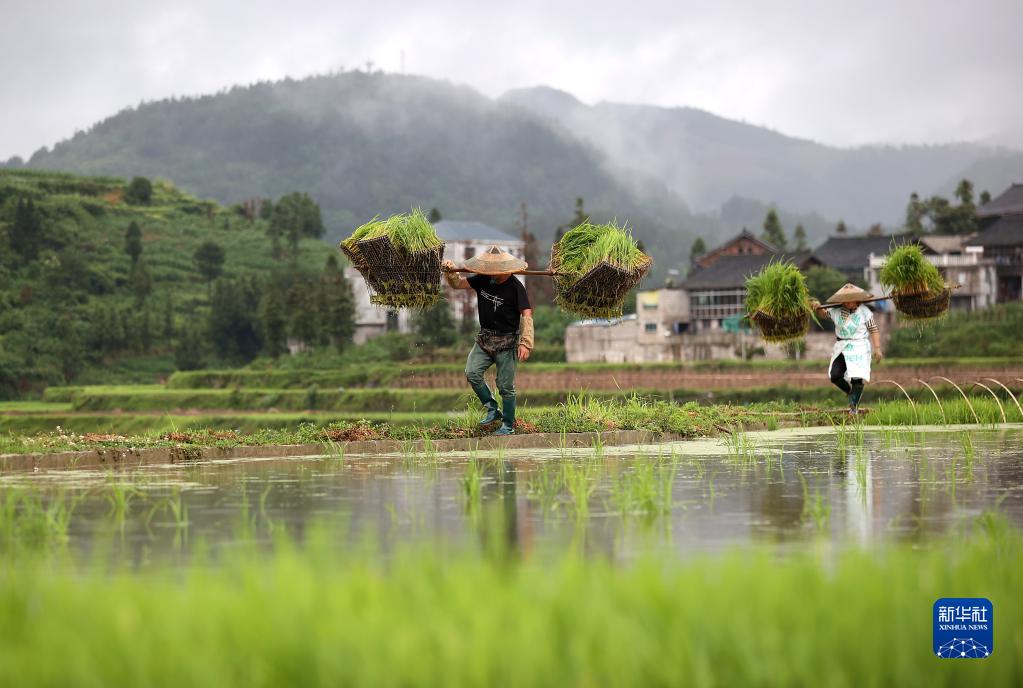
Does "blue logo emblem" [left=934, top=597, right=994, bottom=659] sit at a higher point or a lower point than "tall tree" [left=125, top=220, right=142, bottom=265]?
lower

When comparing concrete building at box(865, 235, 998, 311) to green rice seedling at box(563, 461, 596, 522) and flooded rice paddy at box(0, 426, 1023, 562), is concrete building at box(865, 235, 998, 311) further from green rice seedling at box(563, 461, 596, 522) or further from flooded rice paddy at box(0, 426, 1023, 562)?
green rice seedling at box(563, 461, 596, 522)

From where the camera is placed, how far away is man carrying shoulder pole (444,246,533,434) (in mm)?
13000

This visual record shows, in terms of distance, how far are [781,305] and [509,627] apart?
47.0 feet

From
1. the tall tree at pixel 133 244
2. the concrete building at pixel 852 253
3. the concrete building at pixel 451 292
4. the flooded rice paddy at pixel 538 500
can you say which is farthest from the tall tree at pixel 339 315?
the flooded rice paddy at pixel 538 500

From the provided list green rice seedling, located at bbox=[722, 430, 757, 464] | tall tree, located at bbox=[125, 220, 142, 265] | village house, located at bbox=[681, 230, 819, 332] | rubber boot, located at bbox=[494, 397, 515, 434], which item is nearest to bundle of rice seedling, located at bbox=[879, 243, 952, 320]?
green rice seedling, located at bbox=[722, 430, 757, 464]

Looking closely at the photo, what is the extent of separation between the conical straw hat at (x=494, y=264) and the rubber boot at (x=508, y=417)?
129cm

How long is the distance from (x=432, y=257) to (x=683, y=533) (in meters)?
8.22

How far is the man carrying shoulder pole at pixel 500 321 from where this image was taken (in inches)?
512

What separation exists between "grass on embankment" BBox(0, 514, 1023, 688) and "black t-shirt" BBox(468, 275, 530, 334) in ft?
28.2

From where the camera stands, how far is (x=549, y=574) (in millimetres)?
4379

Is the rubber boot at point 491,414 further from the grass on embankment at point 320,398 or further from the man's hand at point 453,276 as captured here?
the grass on embankment at point 320,398

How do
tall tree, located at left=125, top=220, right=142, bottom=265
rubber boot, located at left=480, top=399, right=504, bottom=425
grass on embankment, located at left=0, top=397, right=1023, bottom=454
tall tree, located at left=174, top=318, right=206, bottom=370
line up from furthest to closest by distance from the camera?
tall tree, located at left=125, top=220, right=142, bottom=265
tall tree, located at left=174, top=318, right=206, bottom=370
rubber boot, located at left=480, top=399, right=504, bottom=425
grass on embankment, located at left=0, top=397, right=1023, bottom=454

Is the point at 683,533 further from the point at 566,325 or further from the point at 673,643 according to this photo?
the point at 566,325

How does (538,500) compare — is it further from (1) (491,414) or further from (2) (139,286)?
(2) (139,286)
